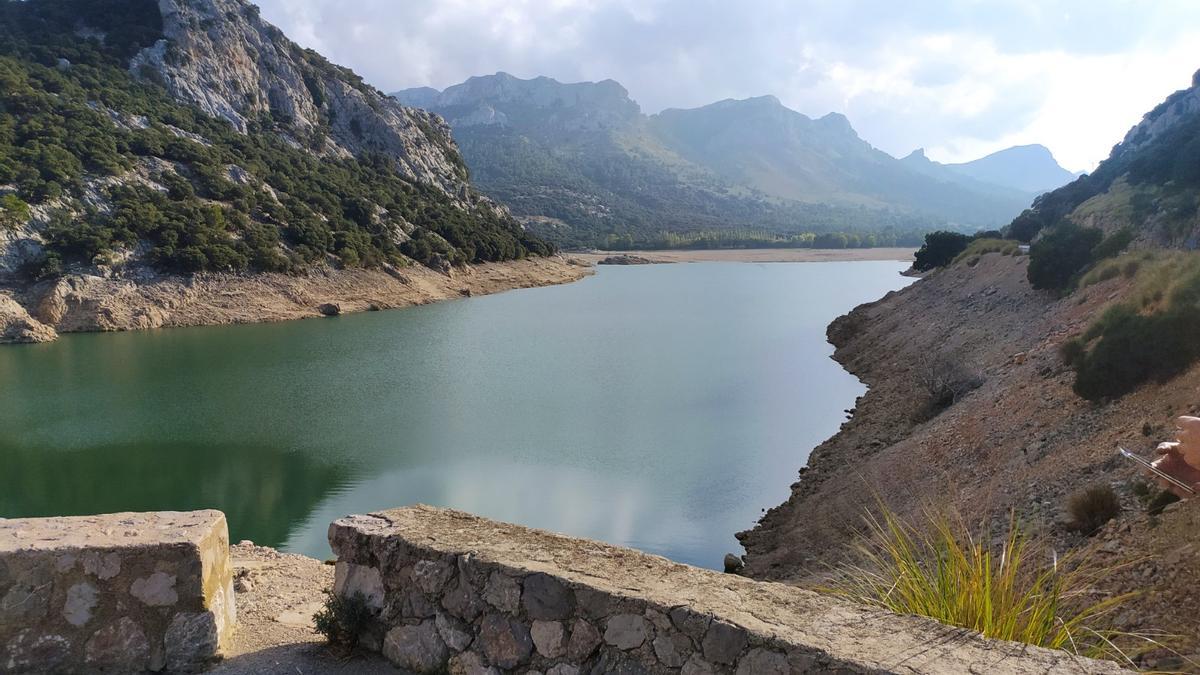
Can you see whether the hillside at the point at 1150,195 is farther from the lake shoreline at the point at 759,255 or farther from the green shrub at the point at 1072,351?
the lake shoreline at the point at 759,255

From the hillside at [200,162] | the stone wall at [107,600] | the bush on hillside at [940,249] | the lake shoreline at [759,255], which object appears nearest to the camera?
the stone wall at [107,600]

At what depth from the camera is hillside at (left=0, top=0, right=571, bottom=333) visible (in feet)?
109

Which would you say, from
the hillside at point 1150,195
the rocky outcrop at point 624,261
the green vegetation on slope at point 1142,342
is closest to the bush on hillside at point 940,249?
the hillside at point 1150,195

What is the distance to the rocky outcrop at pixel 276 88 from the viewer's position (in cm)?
5275

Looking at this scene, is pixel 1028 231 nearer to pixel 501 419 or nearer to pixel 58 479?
pixel 501 419

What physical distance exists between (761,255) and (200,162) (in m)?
71.3

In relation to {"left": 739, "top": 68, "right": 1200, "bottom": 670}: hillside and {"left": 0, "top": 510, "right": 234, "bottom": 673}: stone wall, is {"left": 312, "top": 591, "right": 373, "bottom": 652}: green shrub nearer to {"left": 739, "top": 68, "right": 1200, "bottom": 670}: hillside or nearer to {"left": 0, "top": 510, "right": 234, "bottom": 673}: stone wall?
{"left": 0, "top": 510, "right": 234, "bottom": 673}: stone wall

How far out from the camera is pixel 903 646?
115 inches

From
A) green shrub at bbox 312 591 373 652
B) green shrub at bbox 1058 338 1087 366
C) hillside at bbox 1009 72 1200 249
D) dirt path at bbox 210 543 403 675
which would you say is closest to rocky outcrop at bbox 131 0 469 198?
hillside at bbox 1009 72 1200 249

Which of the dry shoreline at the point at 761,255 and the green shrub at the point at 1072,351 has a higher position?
the dry shoreline at the point at 761,255

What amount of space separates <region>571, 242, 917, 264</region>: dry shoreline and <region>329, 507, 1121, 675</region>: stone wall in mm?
80059

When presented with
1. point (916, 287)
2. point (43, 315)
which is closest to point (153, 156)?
point (43, 315)

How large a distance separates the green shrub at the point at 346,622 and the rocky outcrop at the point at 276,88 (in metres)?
56.2

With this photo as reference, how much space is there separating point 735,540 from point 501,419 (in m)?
8.54
